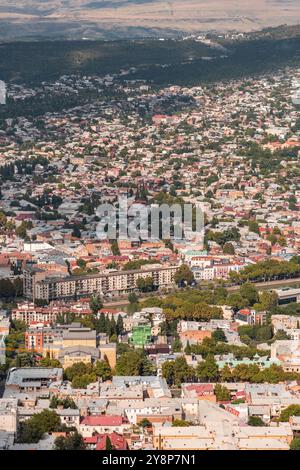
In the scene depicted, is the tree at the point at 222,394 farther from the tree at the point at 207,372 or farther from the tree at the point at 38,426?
the tree at the point at 38,426

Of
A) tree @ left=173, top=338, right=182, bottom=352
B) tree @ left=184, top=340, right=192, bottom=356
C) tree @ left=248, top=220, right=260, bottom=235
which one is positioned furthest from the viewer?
tree @ left=248, top=220, right=260, bottom=235

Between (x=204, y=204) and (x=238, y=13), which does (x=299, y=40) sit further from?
(x=204, y=204)

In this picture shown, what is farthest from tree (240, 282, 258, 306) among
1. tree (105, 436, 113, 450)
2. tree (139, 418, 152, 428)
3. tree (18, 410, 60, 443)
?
tree (105, 436, 113, 450)

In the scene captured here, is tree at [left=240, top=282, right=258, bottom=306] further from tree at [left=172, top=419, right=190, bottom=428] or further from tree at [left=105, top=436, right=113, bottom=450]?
tree at [left=105, top=436, right=113, bottom=450]

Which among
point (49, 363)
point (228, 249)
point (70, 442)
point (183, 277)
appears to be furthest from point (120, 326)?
point (228, 249)

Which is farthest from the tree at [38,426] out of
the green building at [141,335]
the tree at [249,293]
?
the tree at [249,293]
